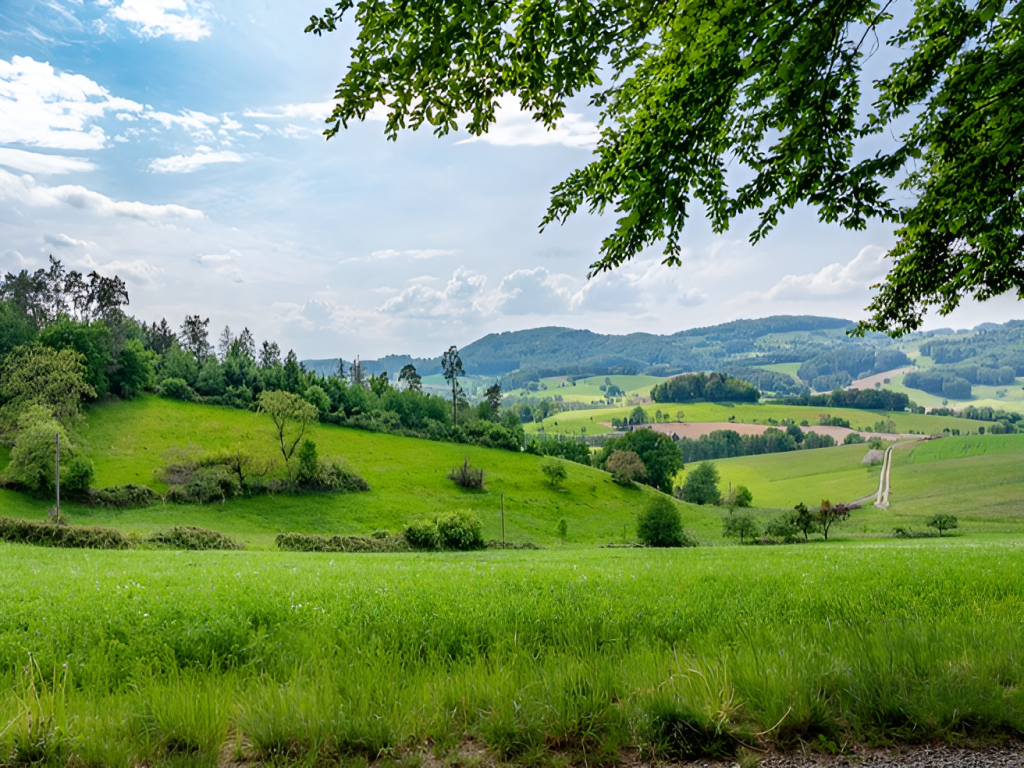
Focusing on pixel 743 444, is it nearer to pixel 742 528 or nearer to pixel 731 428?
pixel 731 428

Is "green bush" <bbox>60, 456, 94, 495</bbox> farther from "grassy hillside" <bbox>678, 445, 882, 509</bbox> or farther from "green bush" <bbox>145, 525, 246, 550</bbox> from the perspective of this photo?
"grassy hillside" <bbox>678, 445, 882, 509</bbox>

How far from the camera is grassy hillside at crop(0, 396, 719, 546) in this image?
56.9 m

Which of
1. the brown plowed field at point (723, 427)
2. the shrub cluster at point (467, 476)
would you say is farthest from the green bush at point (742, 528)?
the brown plowed field at point (723, 427)

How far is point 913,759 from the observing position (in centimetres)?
321

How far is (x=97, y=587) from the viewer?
28.0 ft

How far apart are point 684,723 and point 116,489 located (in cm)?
6662

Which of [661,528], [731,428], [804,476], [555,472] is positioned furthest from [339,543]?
A: [731,428]

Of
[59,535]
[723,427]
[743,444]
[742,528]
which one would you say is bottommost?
[743,444]

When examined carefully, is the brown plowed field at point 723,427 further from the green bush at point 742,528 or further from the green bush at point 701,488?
the green bush at point 742,528

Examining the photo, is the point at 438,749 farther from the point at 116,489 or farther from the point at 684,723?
the point at 116,489

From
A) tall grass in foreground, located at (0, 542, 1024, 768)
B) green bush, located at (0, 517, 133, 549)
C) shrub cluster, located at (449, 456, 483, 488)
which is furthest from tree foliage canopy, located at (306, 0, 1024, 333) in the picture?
shrub cluster, located at (449, 456, 483, 488)

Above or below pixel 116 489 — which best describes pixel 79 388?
above

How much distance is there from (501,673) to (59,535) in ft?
124

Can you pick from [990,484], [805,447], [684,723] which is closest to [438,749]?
[684,723]
